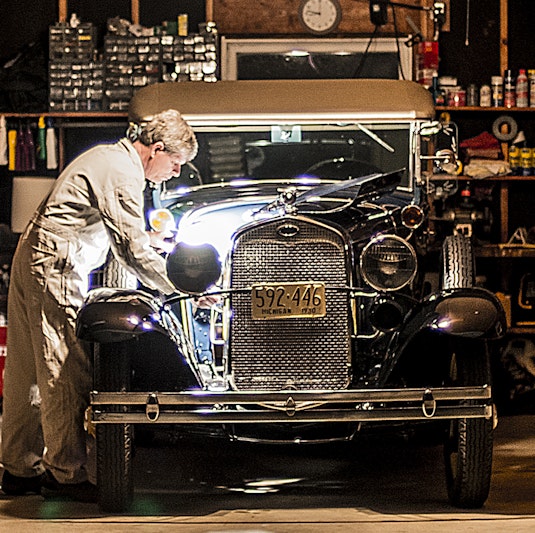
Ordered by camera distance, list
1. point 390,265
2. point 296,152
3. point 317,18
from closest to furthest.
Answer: point 390,265 < point 296,152 < point 317,18

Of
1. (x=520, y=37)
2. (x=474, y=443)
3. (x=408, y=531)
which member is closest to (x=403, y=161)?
(x=474, y=443)

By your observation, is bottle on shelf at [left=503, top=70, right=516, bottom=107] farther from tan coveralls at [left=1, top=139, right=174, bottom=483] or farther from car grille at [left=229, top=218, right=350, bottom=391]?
tan coveralls at [left=1, top=139, right=174, bottom=483]

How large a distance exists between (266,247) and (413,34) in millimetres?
4932

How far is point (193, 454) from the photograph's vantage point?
5992 millimetres

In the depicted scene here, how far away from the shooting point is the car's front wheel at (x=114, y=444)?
417cm

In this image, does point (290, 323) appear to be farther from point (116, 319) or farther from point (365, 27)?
point (365, 27)

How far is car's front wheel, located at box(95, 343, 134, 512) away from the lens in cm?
417

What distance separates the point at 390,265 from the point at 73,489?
150cm

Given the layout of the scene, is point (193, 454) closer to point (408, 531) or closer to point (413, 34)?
point (408, 531)

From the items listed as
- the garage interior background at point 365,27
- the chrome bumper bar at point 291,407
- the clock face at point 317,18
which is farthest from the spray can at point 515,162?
the chrome bumper bar at point 291,407

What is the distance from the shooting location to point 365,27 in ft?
29.6

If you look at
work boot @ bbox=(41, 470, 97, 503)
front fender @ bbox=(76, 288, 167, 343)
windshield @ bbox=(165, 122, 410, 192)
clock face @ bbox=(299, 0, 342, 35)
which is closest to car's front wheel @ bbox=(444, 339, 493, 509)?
front fender @ bbox=(76, 288, 167, 343)

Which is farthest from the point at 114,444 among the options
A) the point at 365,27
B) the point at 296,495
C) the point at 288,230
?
the point at 365,27

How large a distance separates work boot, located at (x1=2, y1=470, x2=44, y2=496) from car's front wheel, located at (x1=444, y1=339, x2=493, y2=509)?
1669 millimetres
